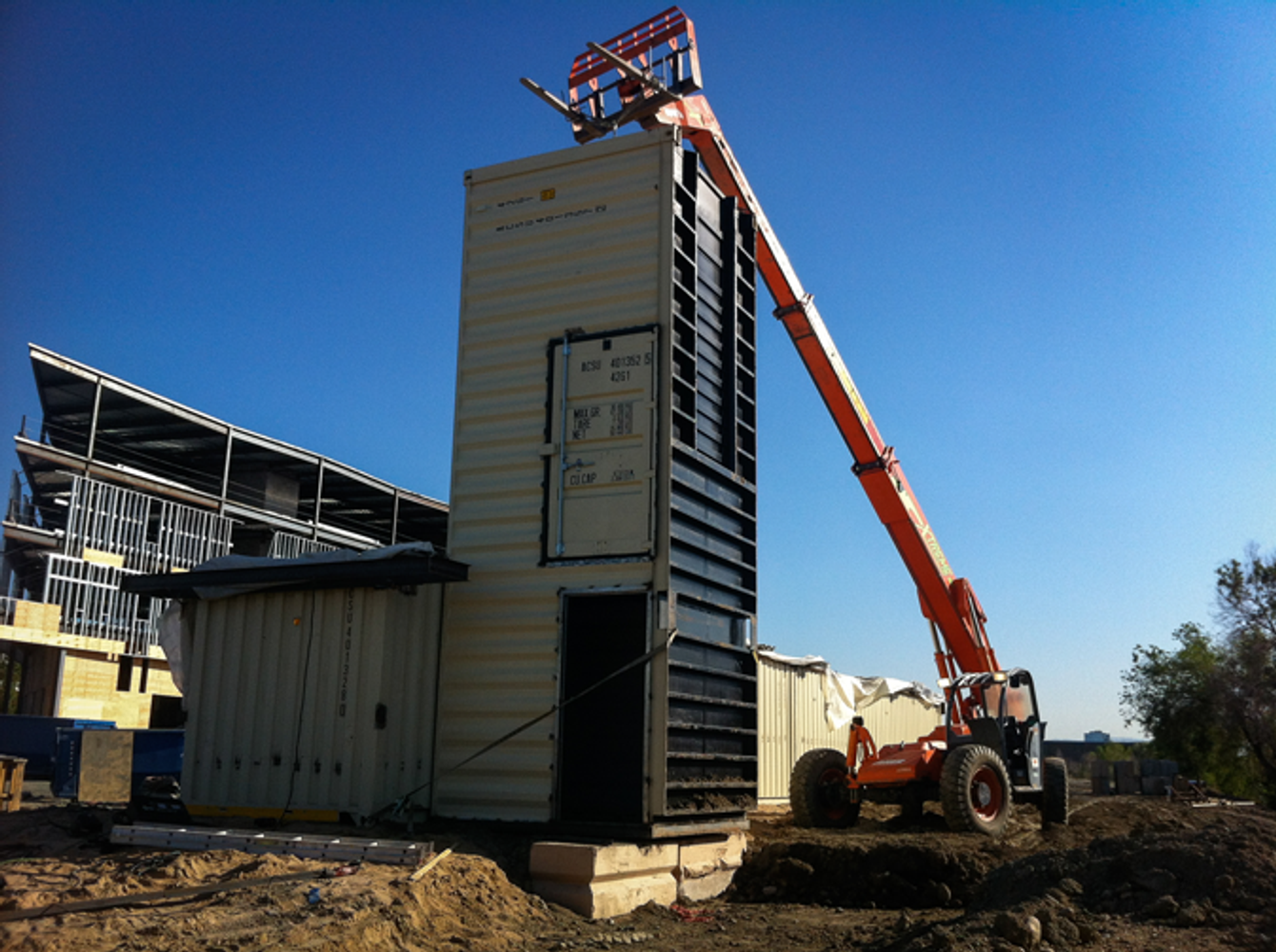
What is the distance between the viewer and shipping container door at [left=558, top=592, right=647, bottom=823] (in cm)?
809

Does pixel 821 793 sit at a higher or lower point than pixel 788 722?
lower

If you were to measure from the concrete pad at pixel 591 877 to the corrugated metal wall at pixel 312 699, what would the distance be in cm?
172

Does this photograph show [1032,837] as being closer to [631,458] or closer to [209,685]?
[631,458]

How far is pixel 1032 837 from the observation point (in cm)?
1273

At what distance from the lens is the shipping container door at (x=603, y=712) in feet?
26.5

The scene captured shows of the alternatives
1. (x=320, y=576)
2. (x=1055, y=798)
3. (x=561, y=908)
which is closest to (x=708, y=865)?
(x=561, y=908)

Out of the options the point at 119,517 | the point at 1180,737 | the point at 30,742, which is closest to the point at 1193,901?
the point at 30,742

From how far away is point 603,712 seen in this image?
27.3 feet

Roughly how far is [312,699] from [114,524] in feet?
96.5

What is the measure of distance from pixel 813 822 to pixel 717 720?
511cm

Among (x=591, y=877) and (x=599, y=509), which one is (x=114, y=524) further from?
(x=591, y=877)

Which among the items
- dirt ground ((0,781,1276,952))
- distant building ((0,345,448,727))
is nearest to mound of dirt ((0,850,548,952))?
dirt ground ((0,781,1276,952))

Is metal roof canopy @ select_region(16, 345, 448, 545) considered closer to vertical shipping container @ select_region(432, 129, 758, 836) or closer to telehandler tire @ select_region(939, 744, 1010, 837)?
vertical shipping container @ select_region(432, 129, 758, 836)

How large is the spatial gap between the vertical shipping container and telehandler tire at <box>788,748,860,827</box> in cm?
408
